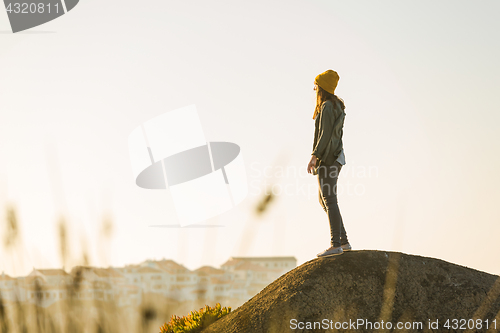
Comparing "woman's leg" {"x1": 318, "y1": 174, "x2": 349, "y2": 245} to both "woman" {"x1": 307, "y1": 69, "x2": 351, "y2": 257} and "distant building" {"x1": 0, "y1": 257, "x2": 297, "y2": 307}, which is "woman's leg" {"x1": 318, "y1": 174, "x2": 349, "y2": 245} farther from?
"distant building" {"x1": 0, "y1": 257, "x2": 297, "y2": 307}

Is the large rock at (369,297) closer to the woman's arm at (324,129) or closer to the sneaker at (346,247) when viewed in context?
the sneaker at (346,247)

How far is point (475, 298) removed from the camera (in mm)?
6027

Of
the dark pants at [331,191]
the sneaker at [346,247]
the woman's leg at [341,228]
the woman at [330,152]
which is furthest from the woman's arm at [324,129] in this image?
the sneaker at [346,247]

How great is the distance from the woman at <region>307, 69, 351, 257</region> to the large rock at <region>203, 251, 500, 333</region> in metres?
0.47

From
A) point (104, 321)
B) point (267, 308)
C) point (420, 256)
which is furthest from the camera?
point (420, 256)

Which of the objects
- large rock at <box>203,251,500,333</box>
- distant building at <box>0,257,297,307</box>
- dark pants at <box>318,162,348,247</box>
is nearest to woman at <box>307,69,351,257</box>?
dark pants at <box>318,162,348,247</box>

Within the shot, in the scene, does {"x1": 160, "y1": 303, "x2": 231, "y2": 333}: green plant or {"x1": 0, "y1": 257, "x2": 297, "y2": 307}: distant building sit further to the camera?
{"x1": 160, "y1": 303, "x2": 231, "y2": 333}: green plant

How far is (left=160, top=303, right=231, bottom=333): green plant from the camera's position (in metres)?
6.77

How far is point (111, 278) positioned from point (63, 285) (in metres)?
0.55

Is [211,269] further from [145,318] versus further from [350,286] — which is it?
[350,286]

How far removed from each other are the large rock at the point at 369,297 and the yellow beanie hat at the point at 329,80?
2357 mm

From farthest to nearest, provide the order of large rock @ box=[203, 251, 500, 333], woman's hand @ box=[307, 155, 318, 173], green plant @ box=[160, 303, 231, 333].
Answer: green plant @ box=[160, 303, 231, 333]
woman's hand @ box=[307, 155, 318, 173]
large rock @ box=[203, 251, 500, 333]

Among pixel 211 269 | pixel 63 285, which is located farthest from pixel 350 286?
pixel 63 285

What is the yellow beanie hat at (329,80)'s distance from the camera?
6.27 m
